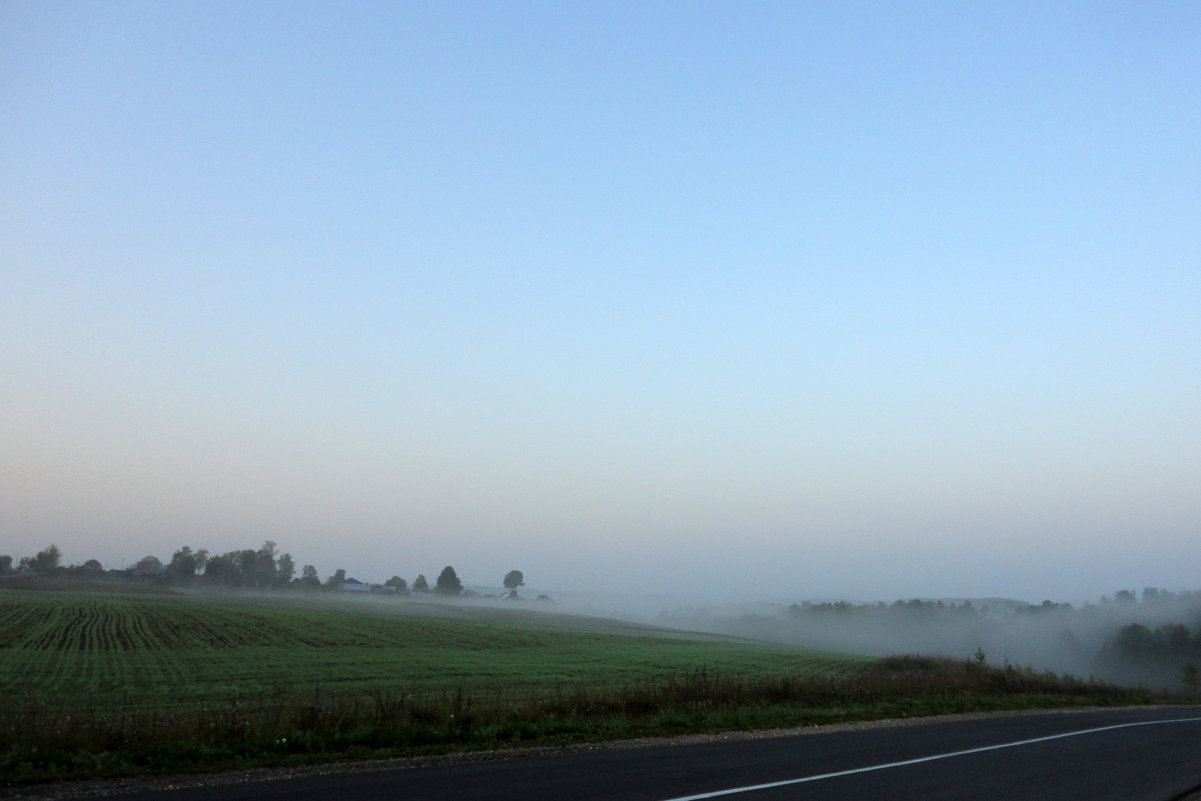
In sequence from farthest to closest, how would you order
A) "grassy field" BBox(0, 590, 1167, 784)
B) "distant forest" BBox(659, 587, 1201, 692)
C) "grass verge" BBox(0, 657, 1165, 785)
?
"distant forest" BBox(659, 587, 1201, 692) → "grassy field" BBox(0, 590, 1167, 784) → "grass verge" BBox(0, 657, 1165, 785)

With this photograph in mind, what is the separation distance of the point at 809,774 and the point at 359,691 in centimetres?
2101

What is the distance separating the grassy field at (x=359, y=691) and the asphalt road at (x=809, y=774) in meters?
1.88

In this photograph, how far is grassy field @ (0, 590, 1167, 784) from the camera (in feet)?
40.0

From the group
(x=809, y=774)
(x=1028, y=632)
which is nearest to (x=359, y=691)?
(x=809, y=774)

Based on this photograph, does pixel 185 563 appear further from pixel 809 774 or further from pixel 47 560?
pixel 809 774

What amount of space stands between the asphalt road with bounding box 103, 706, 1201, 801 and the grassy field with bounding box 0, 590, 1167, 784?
1882mm

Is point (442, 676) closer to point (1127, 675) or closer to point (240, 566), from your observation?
point (1127, 675)

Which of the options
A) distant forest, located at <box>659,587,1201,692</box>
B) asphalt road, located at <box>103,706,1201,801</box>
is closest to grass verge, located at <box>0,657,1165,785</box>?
asphalt road, located at <box>103,706,1201,801</box>

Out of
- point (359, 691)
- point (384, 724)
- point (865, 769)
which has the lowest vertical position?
point (359, 691)

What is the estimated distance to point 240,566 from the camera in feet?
638

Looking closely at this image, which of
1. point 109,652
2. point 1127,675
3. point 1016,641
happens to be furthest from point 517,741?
point 1016,641

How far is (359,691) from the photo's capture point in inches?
1105

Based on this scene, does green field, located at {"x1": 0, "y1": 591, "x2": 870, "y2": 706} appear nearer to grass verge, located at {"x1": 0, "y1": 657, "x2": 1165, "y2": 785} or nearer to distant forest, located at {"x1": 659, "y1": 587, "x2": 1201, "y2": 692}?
grass verge, located at {"x1": 0, "y1": 657, "x2": 1165, "y2": 785}

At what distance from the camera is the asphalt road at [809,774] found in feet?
31.7
